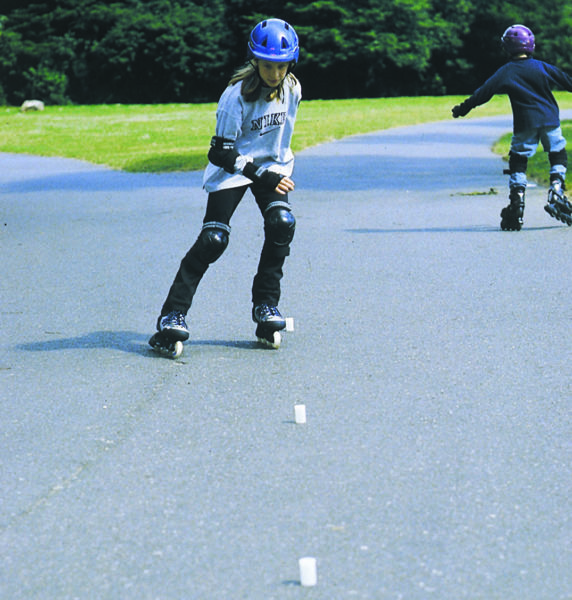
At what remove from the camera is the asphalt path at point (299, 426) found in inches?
126

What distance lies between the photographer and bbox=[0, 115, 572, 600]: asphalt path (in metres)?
3.20

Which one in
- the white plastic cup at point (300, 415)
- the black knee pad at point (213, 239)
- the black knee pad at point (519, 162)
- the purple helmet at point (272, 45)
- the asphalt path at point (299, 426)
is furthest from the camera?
the black knee pad at point (519, 162)

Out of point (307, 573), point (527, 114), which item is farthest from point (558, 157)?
point (307, 573)

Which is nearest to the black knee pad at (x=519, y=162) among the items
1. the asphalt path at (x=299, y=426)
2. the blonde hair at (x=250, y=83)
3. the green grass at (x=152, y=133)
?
the asphalt path at (x=299, y=426)

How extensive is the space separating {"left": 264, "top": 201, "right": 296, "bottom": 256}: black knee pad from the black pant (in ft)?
0.16

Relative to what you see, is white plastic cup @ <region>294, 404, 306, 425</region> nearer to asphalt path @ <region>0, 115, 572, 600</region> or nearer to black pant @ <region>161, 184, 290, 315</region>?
asphalt path @ <region>0, 115, 572, 600</region>

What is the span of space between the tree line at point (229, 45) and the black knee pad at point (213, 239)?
5230 cm

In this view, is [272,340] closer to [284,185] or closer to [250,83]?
[284,185]

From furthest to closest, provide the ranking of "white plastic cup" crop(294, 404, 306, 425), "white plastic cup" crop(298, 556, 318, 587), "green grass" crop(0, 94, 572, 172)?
"green grass" crop(0, 94, 572, 172), "white plastic cup" crop(294, 404, 306, 425), "white plastic cup" crop(298, 556, 318, 587)

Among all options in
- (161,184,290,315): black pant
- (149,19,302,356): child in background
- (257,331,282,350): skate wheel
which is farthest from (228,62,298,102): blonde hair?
(257,331,282,350): skate wheel

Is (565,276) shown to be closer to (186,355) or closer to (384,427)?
(186,355)

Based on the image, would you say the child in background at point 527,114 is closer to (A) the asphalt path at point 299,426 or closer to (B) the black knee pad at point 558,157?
(B) the black knee pad at point 558,157

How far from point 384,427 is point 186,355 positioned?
5.18ft

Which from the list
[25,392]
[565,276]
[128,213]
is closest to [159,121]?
[128,213]
